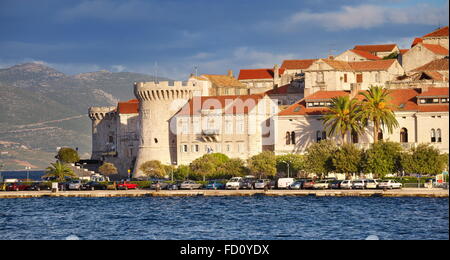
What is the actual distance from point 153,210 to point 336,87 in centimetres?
5667

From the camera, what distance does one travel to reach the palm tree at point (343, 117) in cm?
11575

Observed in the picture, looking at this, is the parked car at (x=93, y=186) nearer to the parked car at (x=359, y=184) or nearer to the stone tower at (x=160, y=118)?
the stone tower at (x=160, y=118)

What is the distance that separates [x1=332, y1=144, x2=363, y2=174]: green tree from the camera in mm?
105438

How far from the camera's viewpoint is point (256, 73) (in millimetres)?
171500

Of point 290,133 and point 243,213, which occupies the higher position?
point 290,133

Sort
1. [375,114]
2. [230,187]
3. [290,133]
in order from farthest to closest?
[290,133]
[375,114]
[230,187]

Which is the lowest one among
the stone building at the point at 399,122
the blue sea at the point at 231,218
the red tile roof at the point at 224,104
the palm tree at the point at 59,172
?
the blue sea at the point at 231,218

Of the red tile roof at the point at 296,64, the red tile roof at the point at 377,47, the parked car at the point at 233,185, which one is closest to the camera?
the parked car at the point at 233,185

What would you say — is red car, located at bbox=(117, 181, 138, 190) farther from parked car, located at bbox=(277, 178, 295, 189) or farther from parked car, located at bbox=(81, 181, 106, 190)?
parked car, located at bbox=(277, 178, 295, 189)

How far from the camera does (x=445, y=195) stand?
87.4 meters

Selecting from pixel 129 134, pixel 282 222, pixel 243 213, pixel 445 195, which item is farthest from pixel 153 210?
pixel 129 134

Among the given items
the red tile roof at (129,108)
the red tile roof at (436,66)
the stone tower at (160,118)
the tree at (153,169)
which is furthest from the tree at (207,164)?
the red tile roof at (436,66)

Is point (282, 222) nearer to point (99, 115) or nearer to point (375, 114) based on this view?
point (375, 114)

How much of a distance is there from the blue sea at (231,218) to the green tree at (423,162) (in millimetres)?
13618
